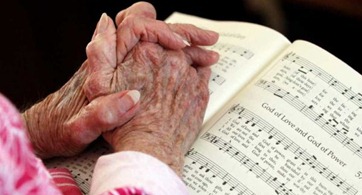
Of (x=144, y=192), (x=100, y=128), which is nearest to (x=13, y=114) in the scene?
(x=144, y=192)

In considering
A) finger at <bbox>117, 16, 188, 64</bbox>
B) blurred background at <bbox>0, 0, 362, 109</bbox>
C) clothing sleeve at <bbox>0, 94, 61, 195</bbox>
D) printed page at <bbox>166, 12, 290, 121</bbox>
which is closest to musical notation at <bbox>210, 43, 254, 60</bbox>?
printed page at <bbox>166, 12, 290, 121</bbox>

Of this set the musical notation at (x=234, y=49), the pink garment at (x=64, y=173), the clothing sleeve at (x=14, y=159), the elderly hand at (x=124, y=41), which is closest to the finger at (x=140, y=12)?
the elderly hand at (x=124, y=41)

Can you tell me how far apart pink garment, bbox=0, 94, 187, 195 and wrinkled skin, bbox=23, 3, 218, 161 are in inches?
2.1

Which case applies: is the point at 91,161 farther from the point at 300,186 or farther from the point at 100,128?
the point at 300,186

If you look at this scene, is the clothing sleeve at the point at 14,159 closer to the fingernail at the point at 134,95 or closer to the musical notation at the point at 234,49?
the fingernail at the point at 134,95

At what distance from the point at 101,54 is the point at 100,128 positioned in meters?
0.10

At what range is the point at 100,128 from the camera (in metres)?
0.86

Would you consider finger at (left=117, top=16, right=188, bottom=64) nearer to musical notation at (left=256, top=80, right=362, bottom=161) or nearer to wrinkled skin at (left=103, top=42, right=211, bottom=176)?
wrinkled skin at (left=103, top=42, right=211, bottom=176)

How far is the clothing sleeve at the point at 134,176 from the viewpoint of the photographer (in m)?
0.73

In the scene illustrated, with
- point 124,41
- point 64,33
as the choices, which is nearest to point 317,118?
point 124,41

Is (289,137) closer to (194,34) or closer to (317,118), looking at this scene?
(317,118)

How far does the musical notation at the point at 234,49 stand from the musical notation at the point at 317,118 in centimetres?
6

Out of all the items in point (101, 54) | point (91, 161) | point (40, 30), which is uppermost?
point (101, 54)

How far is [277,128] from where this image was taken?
889mm
